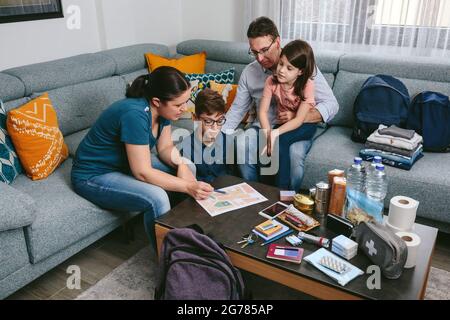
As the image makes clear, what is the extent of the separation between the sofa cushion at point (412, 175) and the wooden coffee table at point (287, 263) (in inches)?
16.1

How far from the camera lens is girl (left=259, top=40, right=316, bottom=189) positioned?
2.13m

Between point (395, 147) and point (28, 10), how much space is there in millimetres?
2272

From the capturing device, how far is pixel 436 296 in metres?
1.74

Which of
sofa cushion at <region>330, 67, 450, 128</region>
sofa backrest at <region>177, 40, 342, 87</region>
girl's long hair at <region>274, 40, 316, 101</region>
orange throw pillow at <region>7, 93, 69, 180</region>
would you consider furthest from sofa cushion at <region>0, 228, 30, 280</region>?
sofa cushion at <region>330, 67, 450, 128</region>

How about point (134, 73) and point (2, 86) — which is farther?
point (134, 73)

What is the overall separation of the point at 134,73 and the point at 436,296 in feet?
7.50

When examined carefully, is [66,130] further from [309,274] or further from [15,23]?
[309,274]

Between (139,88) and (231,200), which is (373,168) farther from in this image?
(139,88)

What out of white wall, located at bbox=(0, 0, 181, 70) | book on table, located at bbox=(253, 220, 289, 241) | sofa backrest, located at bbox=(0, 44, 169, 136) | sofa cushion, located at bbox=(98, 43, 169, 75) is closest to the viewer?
book on table, located at bbox=(253, 220, 289, 241)

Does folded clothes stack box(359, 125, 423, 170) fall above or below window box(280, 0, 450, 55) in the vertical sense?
below

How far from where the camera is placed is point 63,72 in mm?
2439

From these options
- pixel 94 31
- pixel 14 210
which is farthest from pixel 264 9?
pixel 14 210

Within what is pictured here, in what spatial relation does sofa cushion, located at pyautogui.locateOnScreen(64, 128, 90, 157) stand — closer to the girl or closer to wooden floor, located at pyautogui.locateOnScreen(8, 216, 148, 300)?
wooden floor, located at pyautogui.locateOnScreen(8, 216, 148, 300)

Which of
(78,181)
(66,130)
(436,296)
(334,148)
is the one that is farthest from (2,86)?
(436,296)
